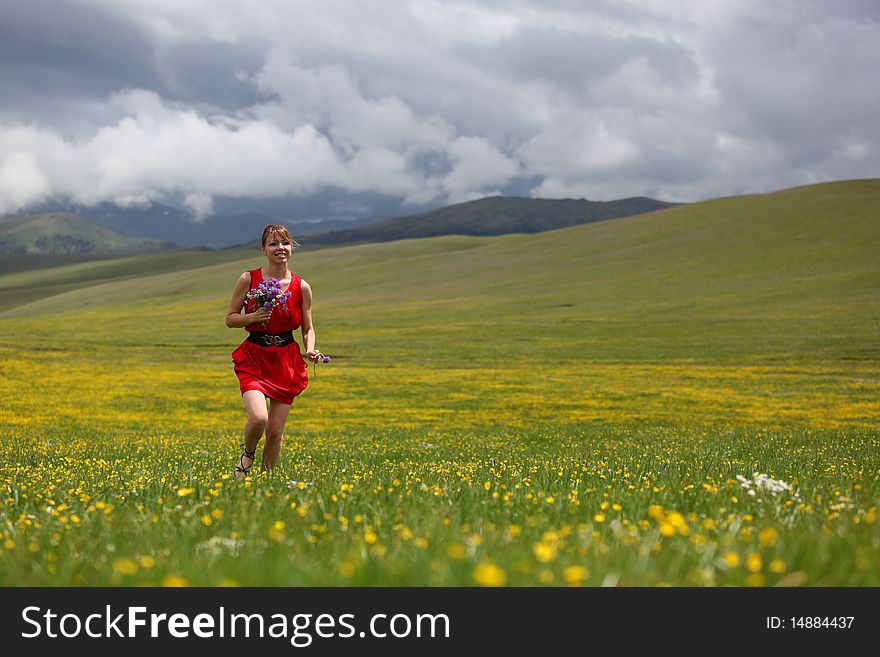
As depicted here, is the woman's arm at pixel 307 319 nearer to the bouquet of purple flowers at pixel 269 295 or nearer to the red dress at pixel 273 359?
the red dress at pixel 273 359

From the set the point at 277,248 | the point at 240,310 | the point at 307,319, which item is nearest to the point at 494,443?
the point at 307,319

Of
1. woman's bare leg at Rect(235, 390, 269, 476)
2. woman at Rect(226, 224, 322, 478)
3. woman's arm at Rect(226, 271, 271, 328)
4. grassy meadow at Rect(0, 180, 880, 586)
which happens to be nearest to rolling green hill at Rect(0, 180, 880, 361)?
grassy meadow at Rect(0, 180, 880, 586)

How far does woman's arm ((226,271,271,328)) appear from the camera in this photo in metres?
9.49

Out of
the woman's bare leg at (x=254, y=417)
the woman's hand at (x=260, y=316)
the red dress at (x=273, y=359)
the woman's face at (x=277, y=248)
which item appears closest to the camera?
the woman's bare leg at (x=254, y=417)

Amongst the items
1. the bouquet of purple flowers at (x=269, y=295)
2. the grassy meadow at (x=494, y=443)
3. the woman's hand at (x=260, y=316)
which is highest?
the bouquet of purple flowers at (x=269, y=295)

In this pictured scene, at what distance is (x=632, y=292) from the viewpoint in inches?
4003

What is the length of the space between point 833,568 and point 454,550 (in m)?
1.88

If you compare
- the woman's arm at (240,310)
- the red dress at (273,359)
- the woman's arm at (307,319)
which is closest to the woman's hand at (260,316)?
the woman's arm at (240,310)

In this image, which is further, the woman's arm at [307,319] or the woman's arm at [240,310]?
the woman's arm at [307,319]

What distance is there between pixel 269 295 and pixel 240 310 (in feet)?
1.95

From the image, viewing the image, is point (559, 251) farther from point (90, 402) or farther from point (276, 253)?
point (276, 253)

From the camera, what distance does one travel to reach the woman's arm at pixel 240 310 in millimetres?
9492

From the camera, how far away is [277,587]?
3443 millimetres

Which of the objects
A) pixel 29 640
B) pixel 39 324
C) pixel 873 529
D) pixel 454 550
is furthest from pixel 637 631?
pixel 39 324
